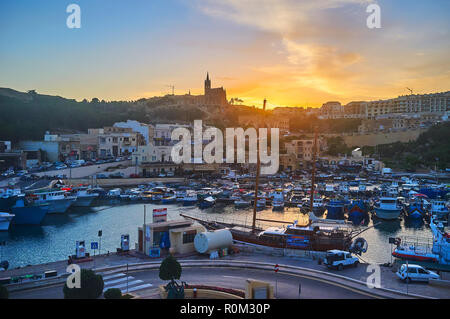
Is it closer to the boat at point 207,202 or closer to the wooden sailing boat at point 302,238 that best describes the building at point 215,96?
the boat at point 207,202

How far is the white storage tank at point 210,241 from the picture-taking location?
931cm

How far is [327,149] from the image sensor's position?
46.0 metres

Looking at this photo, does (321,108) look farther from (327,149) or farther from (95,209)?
(95,209)

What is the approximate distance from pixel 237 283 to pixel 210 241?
2033mm

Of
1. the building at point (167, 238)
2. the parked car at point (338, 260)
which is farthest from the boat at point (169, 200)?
the parked car at point (338, 260)

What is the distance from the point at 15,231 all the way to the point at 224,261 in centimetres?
1100

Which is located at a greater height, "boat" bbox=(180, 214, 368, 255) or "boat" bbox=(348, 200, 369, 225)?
"boat" bbox=(180, 214, 368, 255)

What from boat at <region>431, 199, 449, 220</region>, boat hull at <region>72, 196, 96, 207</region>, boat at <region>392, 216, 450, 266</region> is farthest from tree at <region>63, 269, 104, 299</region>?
boat hull at <region>72, 196, 96, 207</region>

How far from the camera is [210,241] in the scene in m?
9.32

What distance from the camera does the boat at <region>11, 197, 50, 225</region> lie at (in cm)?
1711

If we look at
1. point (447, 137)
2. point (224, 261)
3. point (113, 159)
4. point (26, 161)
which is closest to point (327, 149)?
point (447, 137)

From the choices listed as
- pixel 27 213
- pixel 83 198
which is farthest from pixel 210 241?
pixel 83 198

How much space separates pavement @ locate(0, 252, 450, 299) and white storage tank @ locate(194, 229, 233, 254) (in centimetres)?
23

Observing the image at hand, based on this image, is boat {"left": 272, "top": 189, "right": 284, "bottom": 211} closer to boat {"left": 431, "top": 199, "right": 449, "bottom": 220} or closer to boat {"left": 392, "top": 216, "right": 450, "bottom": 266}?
boat {"left": 431, "top": 199, "right": 449, "bottom": 220}
